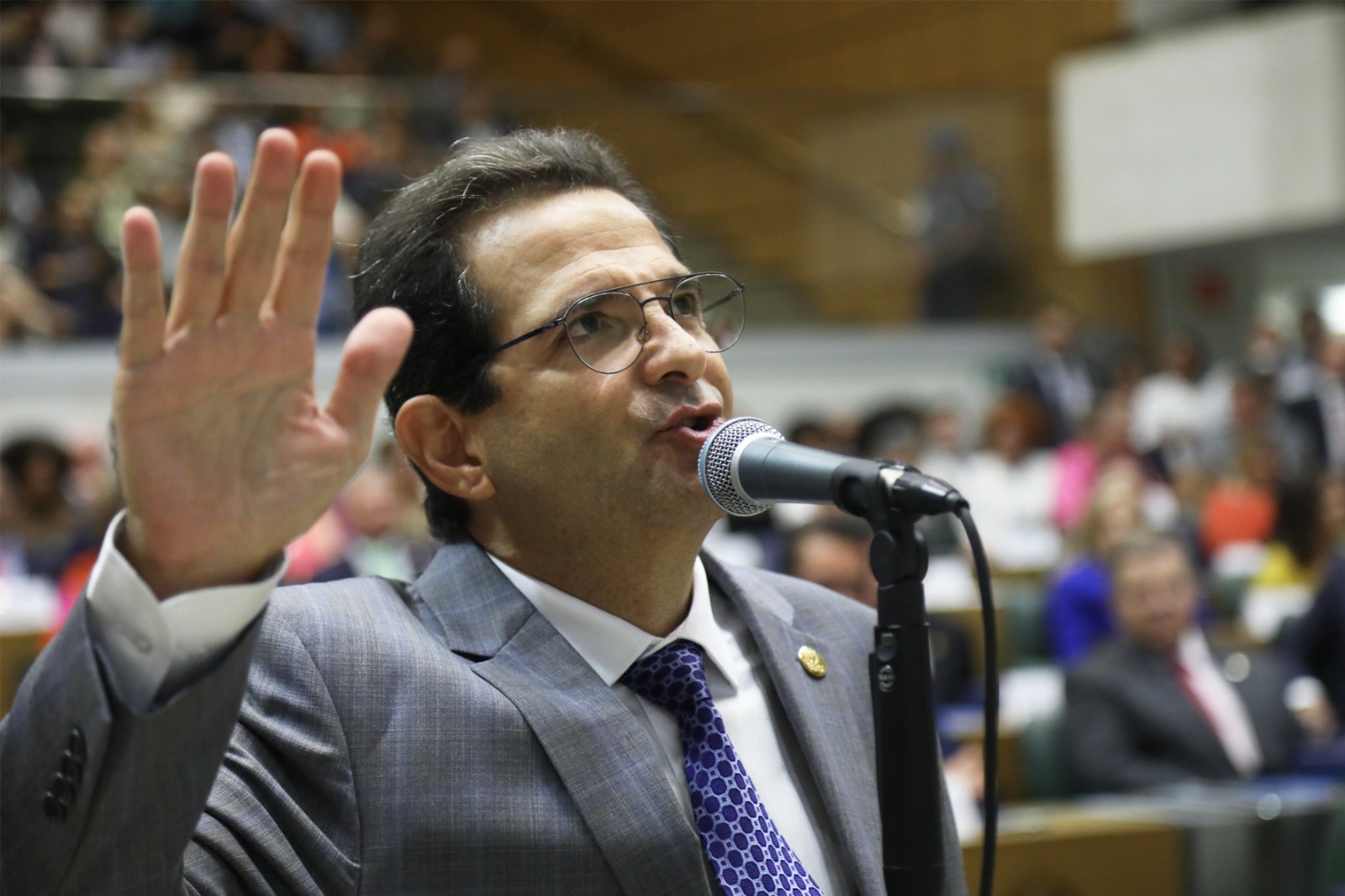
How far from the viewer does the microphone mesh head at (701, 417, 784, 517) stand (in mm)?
1362

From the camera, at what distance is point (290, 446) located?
113cm

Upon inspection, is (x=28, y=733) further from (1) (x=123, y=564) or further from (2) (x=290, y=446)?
(2) (x=290, y=446)

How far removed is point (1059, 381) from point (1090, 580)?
393 centimetres

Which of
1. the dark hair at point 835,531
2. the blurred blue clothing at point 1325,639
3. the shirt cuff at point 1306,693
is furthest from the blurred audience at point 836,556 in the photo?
the blurred blue clothing at point 1325,639

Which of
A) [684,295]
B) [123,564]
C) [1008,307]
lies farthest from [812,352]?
[123,564]

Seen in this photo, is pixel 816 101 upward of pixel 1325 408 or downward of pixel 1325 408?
upward

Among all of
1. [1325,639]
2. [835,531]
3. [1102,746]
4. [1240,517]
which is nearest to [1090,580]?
[1325,639]

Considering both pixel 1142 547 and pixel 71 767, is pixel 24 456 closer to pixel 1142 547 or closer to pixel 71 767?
pixel 1142 547

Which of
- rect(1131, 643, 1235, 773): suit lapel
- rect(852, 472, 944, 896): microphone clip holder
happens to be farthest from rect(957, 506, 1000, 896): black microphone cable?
rect(1131, 643, 1235, 773): suit lapel

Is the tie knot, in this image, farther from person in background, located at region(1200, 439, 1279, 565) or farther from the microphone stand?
person in background, located at region(1200, 439, 1279, 565)

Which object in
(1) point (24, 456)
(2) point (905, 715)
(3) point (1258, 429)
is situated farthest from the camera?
(3) point (1258, 429)

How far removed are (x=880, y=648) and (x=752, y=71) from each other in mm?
10735

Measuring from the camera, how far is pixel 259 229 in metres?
1.09

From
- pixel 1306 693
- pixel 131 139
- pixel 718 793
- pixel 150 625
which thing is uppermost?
pixel 131 139
